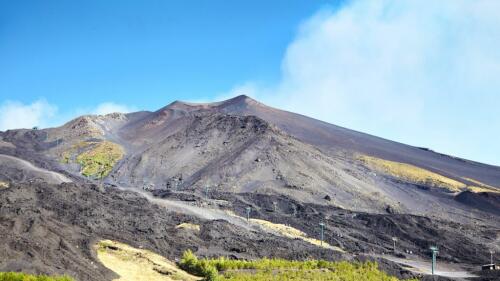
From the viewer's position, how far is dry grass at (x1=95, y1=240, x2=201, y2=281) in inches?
1157

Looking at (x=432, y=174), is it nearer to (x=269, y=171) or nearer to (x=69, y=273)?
(x=269, y=171)

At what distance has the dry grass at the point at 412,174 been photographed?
114988 mm

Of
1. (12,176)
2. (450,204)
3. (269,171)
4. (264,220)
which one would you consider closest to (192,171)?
(269,171)

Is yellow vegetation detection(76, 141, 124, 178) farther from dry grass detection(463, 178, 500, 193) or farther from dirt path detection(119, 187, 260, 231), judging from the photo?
dry grass detection(463, 178, 500, 193)

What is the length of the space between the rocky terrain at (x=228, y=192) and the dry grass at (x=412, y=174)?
1.59 feet

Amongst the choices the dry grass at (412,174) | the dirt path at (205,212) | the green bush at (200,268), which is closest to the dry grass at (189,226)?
the dirt path at (205,212)

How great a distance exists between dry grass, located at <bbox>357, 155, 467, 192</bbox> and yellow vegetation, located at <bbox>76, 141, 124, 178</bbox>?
174 ft

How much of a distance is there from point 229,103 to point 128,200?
108m

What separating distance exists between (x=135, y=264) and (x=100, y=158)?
3611 inches

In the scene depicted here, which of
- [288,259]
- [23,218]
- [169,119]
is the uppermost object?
[169,119]

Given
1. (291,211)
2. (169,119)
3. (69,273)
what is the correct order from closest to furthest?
(69,273)
(291,211)
(169,119)

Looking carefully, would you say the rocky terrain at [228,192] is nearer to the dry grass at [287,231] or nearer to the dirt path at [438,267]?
the dirt path at [438,267]

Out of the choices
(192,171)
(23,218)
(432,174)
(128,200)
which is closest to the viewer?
(23,218)

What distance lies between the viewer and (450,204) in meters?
98.1
